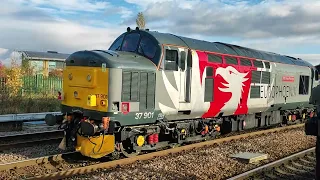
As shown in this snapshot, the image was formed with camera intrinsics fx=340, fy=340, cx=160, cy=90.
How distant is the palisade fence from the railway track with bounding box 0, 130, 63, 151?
10442 mm

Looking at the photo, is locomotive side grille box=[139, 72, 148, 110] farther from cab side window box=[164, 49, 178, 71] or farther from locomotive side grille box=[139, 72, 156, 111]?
cab side window box=[164, 49, 178, 71]

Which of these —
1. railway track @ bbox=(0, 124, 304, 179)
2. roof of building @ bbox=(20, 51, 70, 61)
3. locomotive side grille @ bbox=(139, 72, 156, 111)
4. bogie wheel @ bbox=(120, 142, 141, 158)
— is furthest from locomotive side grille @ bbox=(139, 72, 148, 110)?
roof of building @ bbox=(20, 51, 70, 61)

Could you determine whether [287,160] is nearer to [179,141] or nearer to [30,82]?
[179,141]

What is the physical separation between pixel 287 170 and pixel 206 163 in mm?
2064

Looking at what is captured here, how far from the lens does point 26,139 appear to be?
465 inches

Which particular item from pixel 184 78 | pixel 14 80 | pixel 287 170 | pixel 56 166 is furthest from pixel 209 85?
pixel 14 80

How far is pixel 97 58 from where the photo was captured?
845 centimetres

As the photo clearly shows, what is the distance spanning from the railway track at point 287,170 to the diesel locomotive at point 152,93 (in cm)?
292

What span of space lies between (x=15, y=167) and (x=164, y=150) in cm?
406

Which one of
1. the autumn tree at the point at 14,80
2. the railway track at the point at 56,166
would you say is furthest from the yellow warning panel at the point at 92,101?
the autumn tree at the point at 14,80

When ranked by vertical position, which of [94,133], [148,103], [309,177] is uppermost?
[148,103]

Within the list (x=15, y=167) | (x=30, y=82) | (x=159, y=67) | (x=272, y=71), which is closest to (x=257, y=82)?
(x=272, y=71)

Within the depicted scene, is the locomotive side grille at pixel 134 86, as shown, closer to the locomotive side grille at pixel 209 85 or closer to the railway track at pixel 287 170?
the locomotive side grille at pixel 209 85

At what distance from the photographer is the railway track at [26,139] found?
33.8 feet
